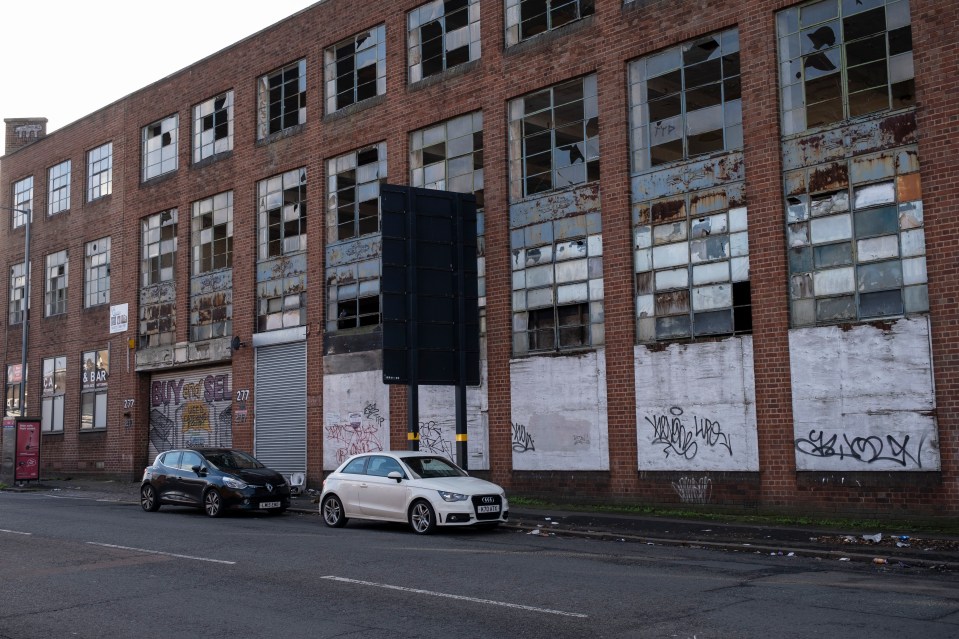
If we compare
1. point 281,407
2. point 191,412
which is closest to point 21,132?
point 191,412

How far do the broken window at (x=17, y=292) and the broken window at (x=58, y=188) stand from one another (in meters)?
3.04

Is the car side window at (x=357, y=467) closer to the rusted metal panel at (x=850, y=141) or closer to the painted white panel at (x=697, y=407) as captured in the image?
the painted white panel at (x=697, y=407)

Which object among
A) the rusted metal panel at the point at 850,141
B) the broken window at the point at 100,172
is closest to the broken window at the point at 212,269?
the broken window at the point at 100,172

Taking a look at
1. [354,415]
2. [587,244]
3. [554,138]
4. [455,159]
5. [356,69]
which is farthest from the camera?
[356,69]

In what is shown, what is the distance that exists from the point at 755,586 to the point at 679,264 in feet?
33.7

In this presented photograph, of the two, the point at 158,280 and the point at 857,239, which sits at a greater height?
the point at 158,280

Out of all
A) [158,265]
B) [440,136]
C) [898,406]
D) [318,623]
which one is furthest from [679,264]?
[158,265]

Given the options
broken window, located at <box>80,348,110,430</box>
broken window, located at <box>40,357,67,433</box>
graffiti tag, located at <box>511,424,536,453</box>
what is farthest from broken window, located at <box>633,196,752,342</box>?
broken window, located at <box>40,357,67,433</box>

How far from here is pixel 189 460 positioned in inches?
829

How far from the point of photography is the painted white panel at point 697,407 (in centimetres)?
1848

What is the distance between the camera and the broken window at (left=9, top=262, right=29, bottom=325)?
40344 millimetres

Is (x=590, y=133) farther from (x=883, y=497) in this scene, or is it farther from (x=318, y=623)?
(x=318, y=623)

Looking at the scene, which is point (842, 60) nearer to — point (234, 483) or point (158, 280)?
point (234, 483)

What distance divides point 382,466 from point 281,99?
1660 centimetres
